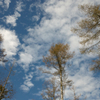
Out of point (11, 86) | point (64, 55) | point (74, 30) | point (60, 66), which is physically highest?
point (74, 30)

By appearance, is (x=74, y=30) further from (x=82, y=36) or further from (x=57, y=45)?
(x=57, y=45)

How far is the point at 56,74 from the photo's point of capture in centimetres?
851

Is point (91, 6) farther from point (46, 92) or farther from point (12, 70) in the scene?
point (46, 92)

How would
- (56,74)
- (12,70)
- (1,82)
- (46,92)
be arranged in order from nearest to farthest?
(56,74)
(1,82)
(12,70)
(46,92)

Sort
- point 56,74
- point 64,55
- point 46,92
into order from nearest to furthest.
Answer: point 56,74 < point 64,55 < point 46,92

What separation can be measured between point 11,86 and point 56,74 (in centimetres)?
578

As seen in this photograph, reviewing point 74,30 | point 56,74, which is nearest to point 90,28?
point 74,30

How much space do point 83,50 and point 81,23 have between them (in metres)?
2.34

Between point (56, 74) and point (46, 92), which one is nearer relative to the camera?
point (56, 74)

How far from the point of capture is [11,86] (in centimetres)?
1011

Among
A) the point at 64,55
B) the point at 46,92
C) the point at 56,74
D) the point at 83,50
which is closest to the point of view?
the point at 83,50

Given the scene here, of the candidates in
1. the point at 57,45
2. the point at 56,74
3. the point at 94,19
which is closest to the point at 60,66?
the point at 56,74

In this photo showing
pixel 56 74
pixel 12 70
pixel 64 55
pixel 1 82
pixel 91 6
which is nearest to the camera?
pixel 91 6

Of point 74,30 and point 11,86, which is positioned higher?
point 74,30
